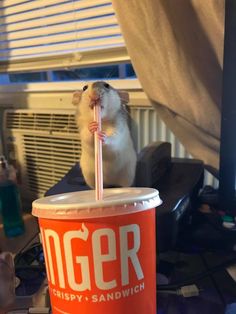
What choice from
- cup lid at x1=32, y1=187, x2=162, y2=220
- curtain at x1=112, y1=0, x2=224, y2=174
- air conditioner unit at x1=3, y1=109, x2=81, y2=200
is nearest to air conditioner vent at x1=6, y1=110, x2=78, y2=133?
air conditioner unit at x1=3, y1=109, x2=81, y2=200

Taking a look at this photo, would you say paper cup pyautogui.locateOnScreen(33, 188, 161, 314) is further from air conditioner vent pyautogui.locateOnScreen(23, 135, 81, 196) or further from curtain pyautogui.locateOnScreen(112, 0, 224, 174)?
air conditioner vent pyautogui.locateOnScreen(23, 135, 81, 196)

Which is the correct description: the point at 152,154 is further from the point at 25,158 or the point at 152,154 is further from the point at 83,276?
the point at 25,158

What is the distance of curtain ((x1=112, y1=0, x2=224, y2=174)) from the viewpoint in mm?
678

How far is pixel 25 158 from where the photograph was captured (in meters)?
1.18

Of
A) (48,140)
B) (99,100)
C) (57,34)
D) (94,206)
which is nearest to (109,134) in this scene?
(99,100)

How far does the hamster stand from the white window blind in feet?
1.59

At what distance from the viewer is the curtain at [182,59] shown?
0.68 meters

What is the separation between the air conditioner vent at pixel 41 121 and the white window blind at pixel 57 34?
206 millimetres

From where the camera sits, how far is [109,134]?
550 mm

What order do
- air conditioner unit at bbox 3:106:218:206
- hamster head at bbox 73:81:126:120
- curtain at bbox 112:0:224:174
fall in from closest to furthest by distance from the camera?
hamster head at bbox 73:81:126:120 < curtain at bbox 112:0:224:174 < air conditioner unit at bbox 3:106:218:206

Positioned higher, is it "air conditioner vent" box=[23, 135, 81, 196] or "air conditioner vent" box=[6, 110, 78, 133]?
"air conditioner vent" box=[6, 110, 78, 133]

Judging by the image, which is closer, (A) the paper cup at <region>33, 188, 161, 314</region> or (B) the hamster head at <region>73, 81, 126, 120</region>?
(A) the paper cup at <region>33, 188, 161, 314</region>

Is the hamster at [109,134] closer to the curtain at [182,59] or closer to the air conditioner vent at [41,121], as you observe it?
the curtain at [182,59]

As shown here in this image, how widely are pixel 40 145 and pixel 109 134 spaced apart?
0.63 m
